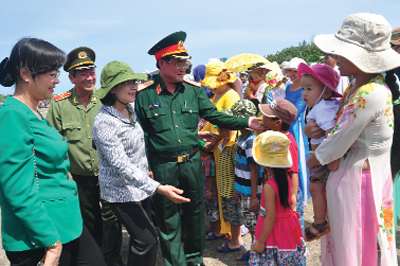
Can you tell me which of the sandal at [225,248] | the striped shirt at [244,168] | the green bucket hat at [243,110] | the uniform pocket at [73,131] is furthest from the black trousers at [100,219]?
the green bucket hat at [243,110]

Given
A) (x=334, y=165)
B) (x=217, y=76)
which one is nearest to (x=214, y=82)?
(x=217, y=76)

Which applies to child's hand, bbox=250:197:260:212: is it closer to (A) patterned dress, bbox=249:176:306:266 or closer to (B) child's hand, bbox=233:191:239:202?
(B) child's hand, bbox=233:191:239:202

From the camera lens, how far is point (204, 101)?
143 inches

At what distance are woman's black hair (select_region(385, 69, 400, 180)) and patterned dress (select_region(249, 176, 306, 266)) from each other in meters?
0.89

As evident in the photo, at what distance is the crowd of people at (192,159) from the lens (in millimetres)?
1875

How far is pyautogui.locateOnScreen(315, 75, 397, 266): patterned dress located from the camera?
6.41 feet

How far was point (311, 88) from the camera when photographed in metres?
2.74

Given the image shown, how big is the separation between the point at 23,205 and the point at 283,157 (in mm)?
1953

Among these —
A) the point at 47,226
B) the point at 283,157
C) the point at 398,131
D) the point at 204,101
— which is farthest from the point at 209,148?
the point at 47,226

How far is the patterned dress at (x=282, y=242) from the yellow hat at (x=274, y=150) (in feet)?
0.51

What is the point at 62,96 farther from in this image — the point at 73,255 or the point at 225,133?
the point at 73,255

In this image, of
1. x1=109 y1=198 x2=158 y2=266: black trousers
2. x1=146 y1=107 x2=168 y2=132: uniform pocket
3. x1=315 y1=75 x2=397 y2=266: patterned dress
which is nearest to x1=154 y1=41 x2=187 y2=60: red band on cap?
x1=146 y1=107 x2=168 y2=132: uniform pocket

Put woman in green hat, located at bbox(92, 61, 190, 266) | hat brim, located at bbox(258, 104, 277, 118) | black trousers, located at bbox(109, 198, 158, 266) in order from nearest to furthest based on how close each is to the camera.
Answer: woman in green hat, located at bbox(92, 61, 190, 266), black trousers, located at bbox(109, 198, 158, 266), hat brim, located at bbox(258, 104, 277, 118)

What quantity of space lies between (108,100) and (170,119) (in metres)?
0.75
